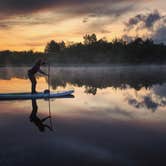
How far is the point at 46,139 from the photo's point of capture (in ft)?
35.9

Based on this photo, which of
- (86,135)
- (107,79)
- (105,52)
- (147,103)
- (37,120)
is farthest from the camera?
(105,52)

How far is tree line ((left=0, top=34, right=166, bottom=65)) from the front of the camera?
124 m

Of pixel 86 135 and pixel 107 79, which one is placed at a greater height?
pixel 86 135

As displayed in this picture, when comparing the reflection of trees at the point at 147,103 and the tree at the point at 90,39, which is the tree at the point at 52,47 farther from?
the reflection of trees at the point at 147,103

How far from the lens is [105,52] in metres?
130

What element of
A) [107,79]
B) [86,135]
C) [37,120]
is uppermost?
[86,135]

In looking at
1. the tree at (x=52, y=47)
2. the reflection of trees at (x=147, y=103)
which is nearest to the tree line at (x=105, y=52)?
the tree at (x=52, y=47)

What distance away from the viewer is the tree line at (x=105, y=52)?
12381 cm

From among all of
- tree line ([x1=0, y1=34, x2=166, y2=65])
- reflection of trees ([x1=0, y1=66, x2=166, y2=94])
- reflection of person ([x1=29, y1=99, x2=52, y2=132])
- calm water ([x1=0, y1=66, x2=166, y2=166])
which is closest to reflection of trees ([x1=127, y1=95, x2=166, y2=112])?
calm water ([x1=0, y1=66, x2=166, y2=166])

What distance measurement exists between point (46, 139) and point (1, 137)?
5.36ft

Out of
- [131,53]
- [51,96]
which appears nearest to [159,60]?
[131,53]

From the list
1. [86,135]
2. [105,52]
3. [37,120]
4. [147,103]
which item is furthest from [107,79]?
[105,52]

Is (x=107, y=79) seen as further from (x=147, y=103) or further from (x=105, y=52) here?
(x=105, y=52)

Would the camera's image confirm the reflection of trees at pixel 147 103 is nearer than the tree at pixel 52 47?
Yes
